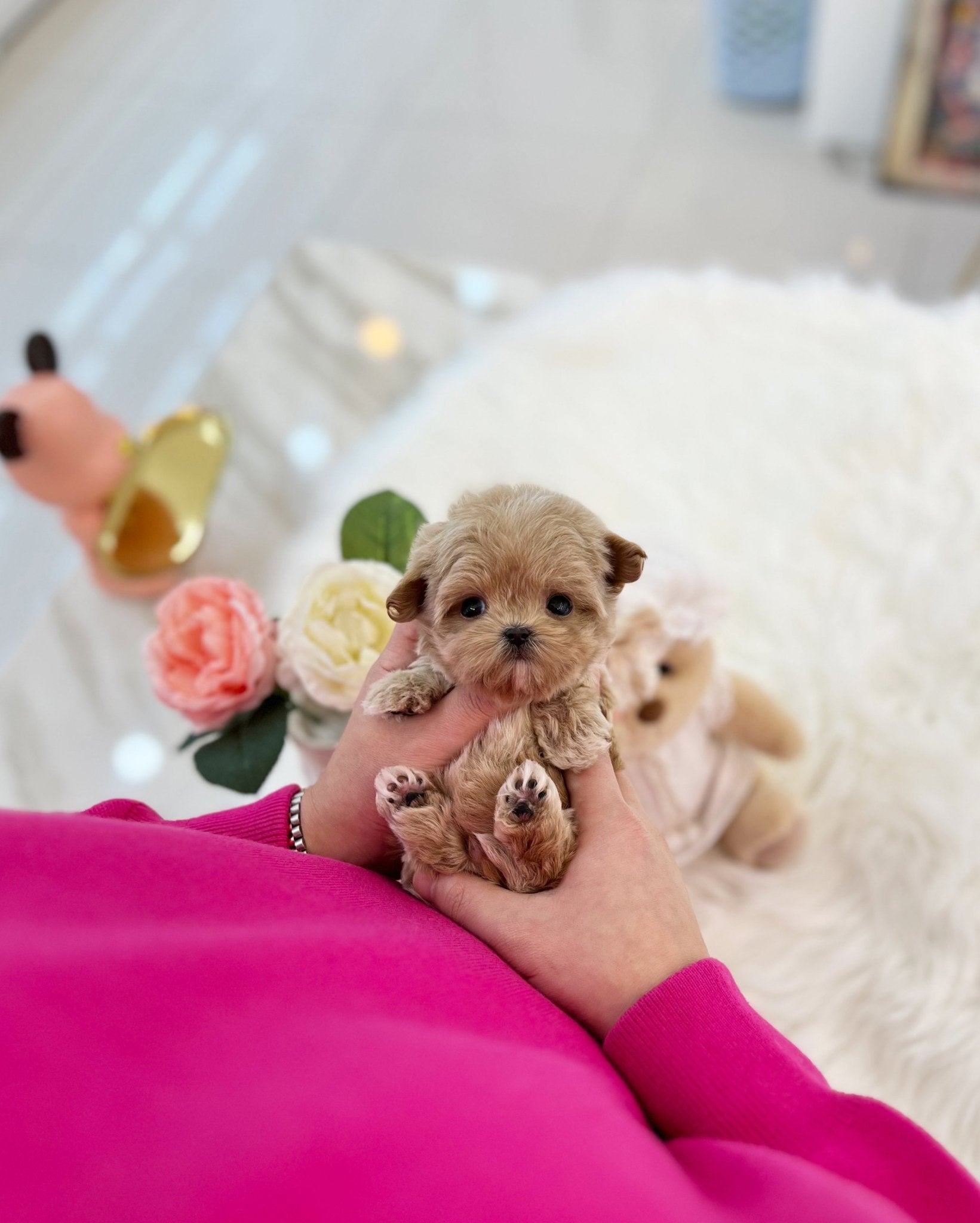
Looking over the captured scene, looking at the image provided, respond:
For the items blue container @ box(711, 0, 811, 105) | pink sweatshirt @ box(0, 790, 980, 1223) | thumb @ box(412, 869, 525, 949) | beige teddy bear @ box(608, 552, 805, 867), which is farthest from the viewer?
blue container @ box(711, 0, 811, 105)

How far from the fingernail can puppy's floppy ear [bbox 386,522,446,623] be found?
15 centimetres

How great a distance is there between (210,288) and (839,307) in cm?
110

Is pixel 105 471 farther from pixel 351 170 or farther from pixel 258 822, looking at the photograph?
pixel 351 170

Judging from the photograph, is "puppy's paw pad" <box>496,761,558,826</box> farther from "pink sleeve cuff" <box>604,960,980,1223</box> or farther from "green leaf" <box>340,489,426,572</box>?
"green leaf" <box>340,489,426,572</box>

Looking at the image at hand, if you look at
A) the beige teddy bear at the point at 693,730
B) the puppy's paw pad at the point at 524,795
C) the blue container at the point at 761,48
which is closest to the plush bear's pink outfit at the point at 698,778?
the beige teddy bear at the point at 693,730

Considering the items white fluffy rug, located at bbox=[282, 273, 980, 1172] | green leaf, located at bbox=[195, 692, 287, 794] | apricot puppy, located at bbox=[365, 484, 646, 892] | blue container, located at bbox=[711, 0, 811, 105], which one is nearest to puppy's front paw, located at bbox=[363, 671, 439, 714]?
apricot puppy, located at bbox=[365, 484, 646, 892]

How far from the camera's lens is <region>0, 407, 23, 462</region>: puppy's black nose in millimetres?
1233

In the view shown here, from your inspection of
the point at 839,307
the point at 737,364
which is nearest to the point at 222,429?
the point at 737,364

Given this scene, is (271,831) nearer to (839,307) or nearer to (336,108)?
(839,307)

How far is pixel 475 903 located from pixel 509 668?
15 cm

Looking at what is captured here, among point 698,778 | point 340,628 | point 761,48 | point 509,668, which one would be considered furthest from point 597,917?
point 761,48

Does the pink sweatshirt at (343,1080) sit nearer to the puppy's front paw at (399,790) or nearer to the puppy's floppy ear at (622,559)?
the puppy's front paw at (399,790)

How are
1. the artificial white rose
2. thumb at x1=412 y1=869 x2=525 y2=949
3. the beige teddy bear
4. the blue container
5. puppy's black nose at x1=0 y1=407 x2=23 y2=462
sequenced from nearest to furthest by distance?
1. thumb at x1=412 y1=869 x2=525 y2=949
2. the artificial white rose
3. the beige teddy bear
4. puppy's black nose at x1=0 y1=407 x2=23 y2=462
5. the blue container

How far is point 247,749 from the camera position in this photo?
0.78 m
